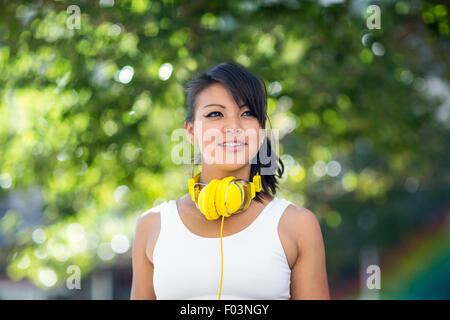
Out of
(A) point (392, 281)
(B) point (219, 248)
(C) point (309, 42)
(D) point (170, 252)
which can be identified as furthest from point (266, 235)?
(A) point (392, 281)

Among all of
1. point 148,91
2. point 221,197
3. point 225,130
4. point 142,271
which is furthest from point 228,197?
point 148,91

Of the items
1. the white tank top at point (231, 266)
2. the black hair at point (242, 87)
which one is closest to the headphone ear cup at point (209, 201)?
the white tank top at point (231, 266)

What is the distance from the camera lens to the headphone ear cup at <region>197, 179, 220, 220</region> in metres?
1.93

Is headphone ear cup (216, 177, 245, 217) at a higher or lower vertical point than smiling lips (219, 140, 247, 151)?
lower

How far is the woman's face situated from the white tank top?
244 mm

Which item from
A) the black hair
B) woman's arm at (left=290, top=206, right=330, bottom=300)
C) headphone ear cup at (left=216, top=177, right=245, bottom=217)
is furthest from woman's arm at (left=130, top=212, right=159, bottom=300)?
woman's arm at (left=290, top=206, right=330, bottom=300)

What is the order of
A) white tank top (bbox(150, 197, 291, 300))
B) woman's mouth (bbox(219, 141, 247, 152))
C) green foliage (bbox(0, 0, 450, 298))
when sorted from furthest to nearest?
green foliage (bbox(0, 0, 450, 298)), woman's mouth (bbox(219, 141, 247, 152)), white tank top (bbox(150, 197, 291, 300))

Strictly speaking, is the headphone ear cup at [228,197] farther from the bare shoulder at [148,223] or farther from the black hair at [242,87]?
the bare shoulder at [148,223]

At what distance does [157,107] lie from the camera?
16.7 ft

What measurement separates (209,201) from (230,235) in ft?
0.54

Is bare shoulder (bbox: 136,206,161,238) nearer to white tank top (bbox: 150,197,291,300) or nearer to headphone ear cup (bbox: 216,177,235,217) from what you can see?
white tank top (bbox: 150,197,291,300)

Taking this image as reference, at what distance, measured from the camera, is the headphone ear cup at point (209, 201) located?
1930 mm

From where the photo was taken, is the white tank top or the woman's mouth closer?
the white tank top

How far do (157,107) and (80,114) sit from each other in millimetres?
746
